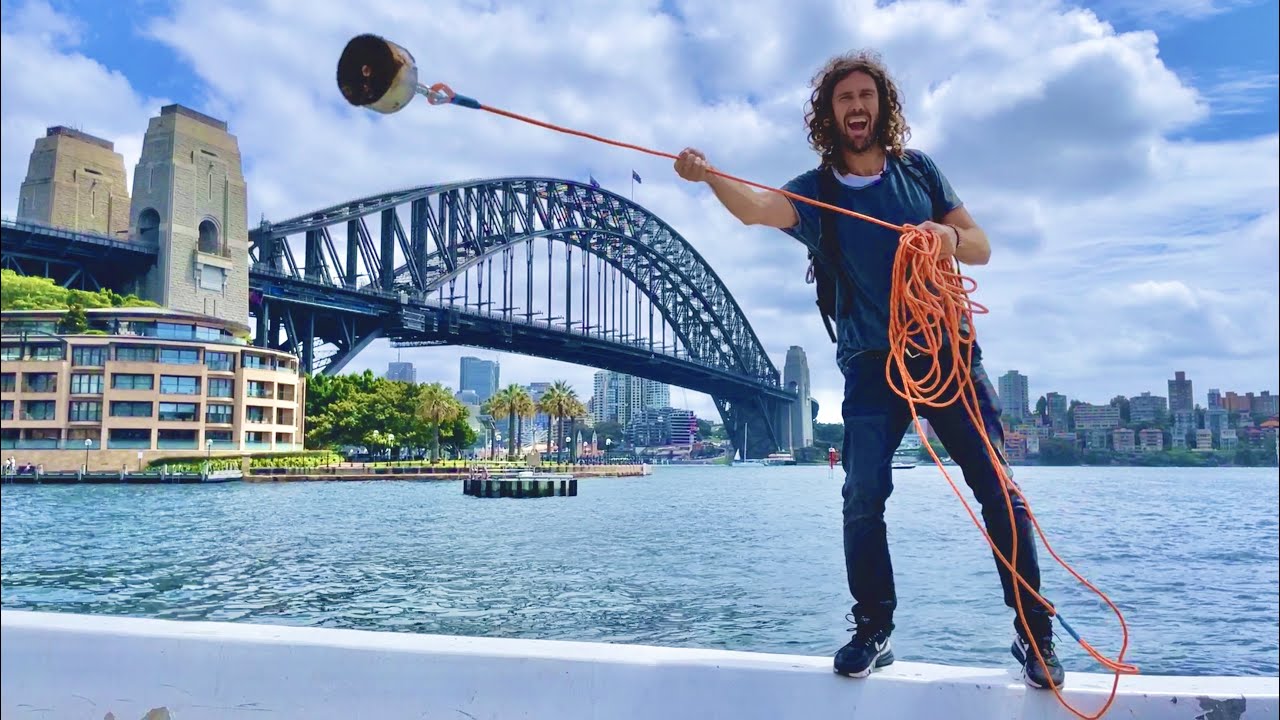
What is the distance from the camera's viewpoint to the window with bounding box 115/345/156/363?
161ft

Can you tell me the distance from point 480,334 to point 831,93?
55717mm

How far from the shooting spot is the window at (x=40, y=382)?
160 ft

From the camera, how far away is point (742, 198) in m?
2.01

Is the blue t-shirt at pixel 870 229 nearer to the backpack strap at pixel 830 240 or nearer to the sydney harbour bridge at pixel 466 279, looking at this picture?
the backpack strap at pixel 830 240

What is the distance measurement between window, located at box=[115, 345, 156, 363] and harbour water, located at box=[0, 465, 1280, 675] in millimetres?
→ 19017

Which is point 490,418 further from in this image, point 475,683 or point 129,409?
point 475,683

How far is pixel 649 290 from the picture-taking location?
80.7 meters

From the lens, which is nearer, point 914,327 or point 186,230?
point 914,327

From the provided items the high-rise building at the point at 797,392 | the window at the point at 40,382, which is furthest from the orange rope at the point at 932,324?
the high-rise building at the point at 797,392

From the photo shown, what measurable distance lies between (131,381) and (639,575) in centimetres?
4512

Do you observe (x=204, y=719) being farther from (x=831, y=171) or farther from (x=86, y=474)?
(x=86, y=474)

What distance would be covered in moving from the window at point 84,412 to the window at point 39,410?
773mm

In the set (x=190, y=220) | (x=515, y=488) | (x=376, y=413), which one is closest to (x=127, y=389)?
(x=190, y=220)

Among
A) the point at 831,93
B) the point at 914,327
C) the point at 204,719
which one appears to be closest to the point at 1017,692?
the point at 914,327
